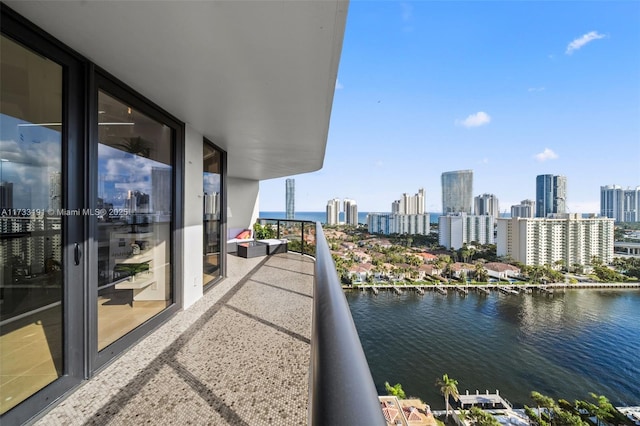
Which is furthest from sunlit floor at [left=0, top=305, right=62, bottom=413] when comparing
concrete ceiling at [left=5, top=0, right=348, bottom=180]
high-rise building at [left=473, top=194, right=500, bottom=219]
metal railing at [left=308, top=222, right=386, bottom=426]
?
high-rise building at [left=473, top=194, right=500, bottom=219]

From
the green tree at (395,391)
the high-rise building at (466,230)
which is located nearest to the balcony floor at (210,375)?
the green tree at (395,391)

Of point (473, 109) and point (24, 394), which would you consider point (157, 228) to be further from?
point (473, 109)

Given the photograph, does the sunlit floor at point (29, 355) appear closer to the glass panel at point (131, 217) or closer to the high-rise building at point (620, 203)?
the glass panel at point (131, 217)

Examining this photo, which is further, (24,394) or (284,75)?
(284,75)

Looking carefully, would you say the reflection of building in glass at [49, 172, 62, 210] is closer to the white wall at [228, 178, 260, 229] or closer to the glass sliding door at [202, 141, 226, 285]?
the glass sliding door at [202, 141, 226, 285]

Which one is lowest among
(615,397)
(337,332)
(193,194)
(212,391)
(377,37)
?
(615,397)

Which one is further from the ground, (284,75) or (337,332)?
(284,75)

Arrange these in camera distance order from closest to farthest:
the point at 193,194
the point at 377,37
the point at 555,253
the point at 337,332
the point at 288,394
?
the point at 337,332 → the point at 288,394 → the point at 193,194 → the point at 377,37 → the point at 555,253

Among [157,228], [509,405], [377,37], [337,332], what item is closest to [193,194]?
[157,228]
